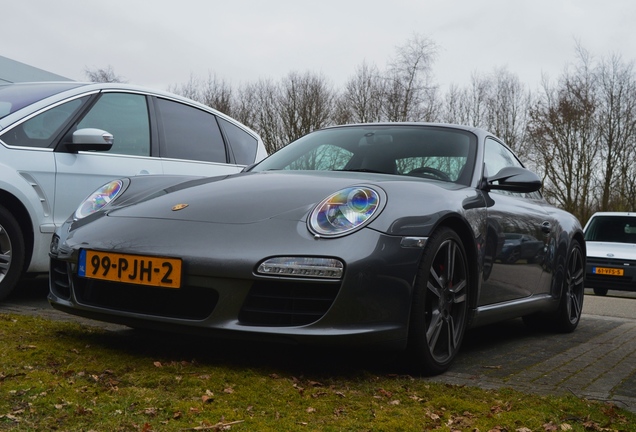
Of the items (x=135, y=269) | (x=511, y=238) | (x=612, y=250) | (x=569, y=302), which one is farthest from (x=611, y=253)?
(x=135, y=269)

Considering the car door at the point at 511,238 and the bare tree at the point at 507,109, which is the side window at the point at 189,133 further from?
the bare tree at the point at 507,109

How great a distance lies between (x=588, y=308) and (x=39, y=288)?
241 inches

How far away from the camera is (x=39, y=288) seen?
21.7 ft

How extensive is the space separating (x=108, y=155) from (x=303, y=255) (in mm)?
3046

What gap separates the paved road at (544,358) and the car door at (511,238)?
0.35m

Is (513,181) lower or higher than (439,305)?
higher

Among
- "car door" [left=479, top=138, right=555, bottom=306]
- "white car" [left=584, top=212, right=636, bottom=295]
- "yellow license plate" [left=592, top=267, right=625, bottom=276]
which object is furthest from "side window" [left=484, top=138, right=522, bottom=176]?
"yellow license plate" [left=592, top=267, right=625, bottom=276]

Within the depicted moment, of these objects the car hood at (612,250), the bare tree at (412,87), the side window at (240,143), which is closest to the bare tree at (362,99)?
the bare tree at (412,87)

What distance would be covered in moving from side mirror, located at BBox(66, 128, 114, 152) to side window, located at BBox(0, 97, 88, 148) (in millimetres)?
165

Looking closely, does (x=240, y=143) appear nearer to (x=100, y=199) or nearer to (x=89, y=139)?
(x=89, y=139)

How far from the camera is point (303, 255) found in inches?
134

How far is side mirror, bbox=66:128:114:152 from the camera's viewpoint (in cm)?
555

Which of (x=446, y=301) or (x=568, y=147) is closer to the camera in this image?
(x=446, y=301)

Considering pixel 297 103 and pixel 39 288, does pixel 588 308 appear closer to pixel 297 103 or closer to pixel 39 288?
pixel 39 288
